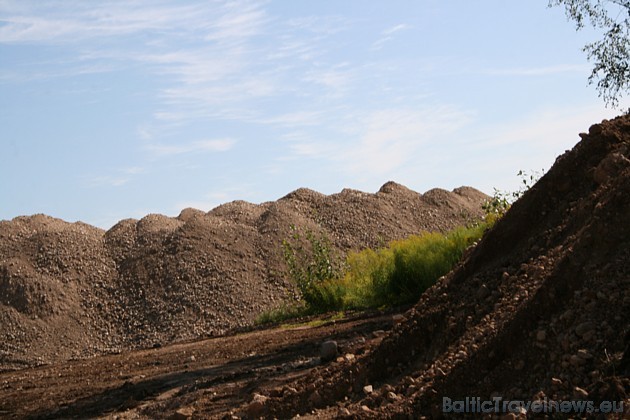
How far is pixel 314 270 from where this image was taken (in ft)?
56.4

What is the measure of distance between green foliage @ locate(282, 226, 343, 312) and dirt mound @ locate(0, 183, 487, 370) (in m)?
0.46

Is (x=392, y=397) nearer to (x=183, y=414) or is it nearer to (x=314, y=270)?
(x=183, y=414)

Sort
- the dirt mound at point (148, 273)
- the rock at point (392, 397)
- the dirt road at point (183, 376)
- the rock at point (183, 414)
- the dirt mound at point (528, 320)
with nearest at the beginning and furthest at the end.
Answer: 1. the dirt mound at point (528, 320)
2. the rock at point (392, 397)
3. the rock at point (183, 414)
4. the dirt road at point (183, 376)
5. the dirt mound at point (148, 273)

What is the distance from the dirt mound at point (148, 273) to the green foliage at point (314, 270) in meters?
0.46

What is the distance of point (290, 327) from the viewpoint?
1369cm

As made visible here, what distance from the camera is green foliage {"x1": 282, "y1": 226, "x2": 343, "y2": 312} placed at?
51.2 ft

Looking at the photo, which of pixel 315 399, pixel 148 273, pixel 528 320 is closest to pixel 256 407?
pixel 315 399

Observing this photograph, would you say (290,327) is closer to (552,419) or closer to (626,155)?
(626,155)

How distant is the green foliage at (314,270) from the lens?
15602mm

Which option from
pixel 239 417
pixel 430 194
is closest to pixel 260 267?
pixel 430 194

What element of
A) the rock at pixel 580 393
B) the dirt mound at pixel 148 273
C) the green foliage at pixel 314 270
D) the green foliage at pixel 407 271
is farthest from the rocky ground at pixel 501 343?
the dirt mound at pixel 148 273

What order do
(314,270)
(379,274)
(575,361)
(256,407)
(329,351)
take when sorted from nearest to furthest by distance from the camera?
(575,361), (256,407), (329,351), (379,274), (314,270)

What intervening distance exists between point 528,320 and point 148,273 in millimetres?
13646

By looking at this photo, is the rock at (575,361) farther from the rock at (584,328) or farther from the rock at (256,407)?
the rock at (256,407)
